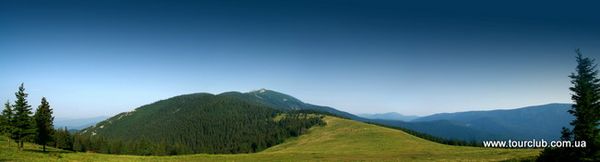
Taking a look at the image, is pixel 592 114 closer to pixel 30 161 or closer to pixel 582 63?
pixel 582 63

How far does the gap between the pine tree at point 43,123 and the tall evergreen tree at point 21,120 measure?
2.59 m

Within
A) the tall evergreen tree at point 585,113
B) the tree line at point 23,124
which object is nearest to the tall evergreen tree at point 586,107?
the tall evergreen tree at point 585,113

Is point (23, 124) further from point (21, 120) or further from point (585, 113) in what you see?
point (585, 113)

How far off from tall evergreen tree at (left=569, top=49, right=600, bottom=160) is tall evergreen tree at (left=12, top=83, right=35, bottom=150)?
76712 mm

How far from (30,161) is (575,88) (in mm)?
58822

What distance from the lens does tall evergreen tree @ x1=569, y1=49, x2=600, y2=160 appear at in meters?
38.1

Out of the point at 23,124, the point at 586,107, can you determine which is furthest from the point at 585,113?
the point at 23,124

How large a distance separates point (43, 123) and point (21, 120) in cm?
819

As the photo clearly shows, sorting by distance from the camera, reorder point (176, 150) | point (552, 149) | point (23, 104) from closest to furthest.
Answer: point (552, 149) < point (23, 104) < point (176, 150)

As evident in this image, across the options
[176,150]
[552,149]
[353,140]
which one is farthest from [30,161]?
[176,150]

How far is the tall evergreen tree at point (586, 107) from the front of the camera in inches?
1499

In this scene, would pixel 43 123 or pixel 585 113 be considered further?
pixel 43 123

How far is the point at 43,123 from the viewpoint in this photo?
74.4 m

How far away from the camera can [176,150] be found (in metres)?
187
